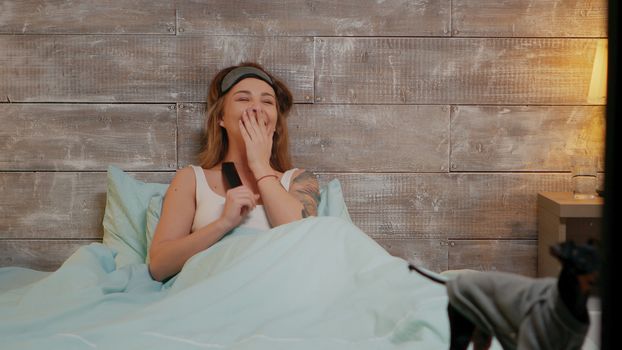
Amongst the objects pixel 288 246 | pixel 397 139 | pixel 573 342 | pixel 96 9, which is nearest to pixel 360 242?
pixel 288 246

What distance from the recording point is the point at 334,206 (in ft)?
5.63

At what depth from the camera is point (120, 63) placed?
186cm

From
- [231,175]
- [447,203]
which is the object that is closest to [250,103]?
[231,175]

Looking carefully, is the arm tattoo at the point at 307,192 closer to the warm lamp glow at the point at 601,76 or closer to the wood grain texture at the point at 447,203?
the wood grain texture at the point at 447,203

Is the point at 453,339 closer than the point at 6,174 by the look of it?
Yes

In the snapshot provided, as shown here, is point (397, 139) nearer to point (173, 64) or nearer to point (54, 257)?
point (173, 64)

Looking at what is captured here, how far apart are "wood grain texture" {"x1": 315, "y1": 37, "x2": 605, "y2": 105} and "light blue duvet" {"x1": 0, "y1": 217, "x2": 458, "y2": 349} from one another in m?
0.71

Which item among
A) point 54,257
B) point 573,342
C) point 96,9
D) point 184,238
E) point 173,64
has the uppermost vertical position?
point 96,9

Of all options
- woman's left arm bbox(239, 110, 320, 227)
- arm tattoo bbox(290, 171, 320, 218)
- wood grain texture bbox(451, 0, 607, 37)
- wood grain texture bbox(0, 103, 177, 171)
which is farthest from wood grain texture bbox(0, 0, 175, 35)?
wood grain texture bbox(451, 0, 607, 37)

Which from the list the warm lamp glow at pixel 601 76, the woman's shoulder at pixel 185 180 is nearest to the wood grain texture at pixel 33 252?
the woman's shoulder at pixel 185 180

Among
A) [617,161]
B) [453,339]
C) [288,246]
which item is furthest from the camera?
[288,246]

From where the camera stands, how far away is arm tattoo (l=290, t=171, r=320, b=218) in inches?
62.8

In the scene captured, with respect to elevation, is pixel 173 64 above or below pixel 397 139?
above

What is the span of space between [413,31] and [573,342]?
1.62 m
